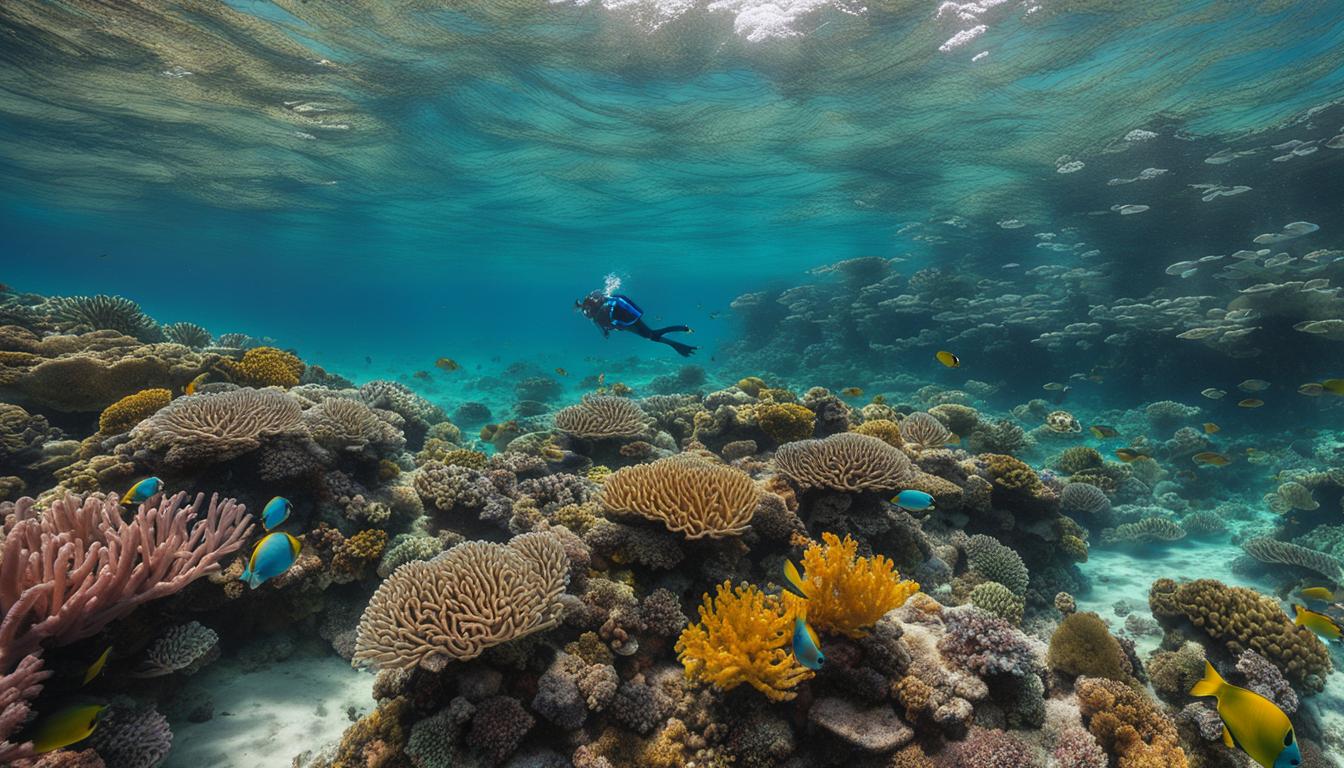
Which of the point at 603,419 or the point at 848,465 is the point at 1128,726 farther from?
the point at 603,419

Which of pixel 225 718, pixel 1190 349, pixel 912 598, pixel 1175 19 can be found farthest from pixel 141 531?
pixel 1190 349

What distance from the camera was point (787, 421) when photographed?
824 centimetres

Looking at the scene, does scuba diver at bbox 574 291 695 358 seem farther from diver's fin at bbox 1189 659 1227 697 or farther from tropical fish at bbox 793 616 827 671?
diver's fin at bbox 1189 659 1227 697

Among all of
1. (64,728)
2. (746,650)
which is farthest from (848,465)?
(64,728)

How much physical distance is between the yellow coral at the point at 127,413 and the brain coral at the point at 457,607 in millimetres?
5330

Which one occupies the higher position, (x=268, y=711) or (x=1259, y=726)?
(x=1259, y=726)

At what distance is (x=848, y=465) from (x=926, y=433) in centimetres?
425

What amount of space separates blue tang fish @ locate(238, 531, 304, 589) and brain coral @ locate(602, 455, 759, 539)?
254 centimetres

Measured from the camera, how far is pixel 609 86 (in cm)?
1797

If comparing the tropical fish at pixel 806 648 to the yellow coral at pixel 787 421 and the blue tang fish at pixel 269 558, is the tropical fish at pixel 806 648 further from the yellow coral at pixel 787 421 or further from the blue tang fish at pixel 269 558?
the yellow coral at pixel 787 421

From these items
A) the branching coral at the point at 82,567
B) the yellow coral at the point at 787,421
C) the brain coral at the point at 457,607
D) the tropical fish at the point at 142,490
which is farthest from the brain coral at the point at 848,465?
the tropical fish at the point at 142,490

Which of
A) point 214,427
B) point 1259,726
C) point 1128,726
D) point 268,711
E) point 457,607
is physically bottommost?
point 1128,726

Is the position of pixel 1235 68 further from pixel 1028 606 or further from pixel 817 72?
pixel 1028 606

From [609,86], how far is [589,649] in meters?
18.3
